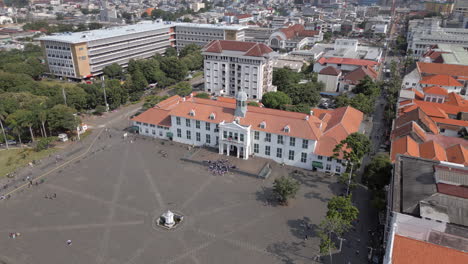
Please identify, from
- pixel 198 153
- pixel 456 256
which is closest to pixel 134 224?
pixel 198 153

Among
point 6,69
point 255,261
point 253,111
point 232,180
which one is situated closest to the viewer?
point 255,261

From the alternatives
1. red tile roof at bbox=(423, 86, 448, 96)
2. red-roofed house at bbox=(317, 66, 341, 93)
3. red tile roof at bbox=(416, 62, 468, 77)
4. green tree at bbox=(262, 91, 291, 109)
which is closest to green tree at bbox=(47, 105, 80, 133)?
green tree at bbox=(262, 91, 291, 109)

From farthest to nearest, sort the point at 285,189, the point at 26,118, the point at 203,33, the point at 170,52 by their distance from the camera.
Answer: the point at 203,33
the point at 170,52
the point at 26,118
the point at 285,189

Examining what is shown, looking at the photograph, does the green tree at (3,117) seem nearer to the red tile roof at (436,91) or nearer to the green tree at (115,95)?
the green tree at (115,95)

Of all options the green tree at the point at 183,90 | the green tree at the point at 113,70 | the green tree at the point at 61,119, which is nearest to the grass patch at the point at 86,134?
the green tree at the point at 61,119

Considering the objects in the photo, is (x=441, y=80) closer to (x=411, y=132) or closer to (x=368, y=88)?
(x=368, y=88)

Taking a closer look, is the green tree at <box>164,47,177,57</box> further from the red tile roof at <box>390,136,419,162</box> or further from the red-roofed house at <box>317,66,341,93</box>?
the red tile roof at <box>390,136,419,162</box>

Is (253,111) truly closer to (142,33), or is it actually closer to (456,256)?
(456,256)

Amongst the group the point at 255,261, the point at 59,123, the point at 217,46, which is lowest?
the point at 255,261

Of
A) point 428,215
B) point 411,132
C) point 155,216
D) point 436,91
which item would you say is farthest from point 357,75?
point 155,216
